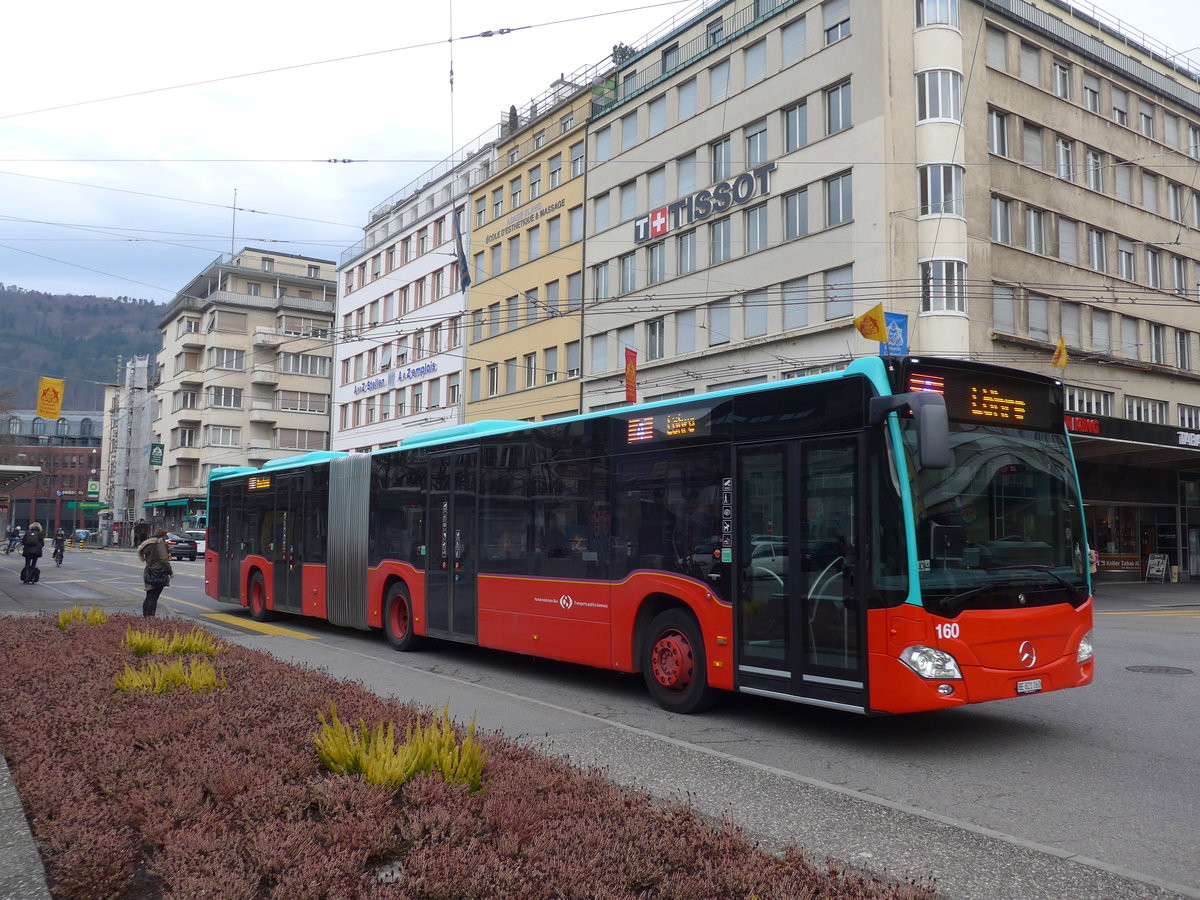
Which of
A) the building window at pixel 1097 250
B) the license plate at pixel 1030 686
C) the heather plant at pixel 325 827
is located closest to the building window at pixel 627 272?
the building window at pixel 1097 250

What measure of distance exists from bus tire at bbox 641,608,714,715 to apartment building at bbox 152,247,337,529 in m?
70.5

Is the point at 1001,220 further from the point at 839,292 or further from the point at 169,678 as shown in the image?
the point at 169,678

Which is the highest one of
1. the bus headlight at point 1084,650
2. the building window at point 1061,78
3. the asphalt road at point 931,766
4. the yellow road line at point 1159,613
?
the building window at point 1061,78

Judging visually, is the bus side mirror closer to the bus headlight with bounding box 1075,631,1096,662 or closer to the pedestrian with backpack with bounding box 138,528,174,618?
the bus headlight with bounding box 1075,631,1096,662

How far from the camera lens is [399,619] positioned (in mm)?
14875

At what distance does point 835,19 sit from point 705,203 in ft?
24.8

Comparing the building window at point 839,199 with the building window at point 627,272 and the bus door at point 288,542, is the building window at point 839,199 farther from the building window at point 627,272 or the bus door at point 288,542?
the bus door at point 288,542

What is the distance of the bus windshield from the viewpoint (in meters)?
7.56

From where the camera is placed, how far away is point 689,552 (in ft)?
30.8

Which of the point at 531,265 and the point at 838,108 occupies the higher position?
the point at 838,108

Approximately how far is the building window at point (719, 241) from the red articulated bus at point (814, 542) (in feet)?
83.9

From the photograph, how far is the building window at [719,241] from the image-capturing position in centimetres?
3638

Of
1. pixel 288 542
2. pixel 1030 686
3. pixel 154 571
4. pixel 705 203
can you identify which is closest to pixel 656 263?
pixel 705 203

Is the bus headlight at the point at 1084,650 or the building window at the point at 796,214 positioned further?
the building window at the point at 796,214
